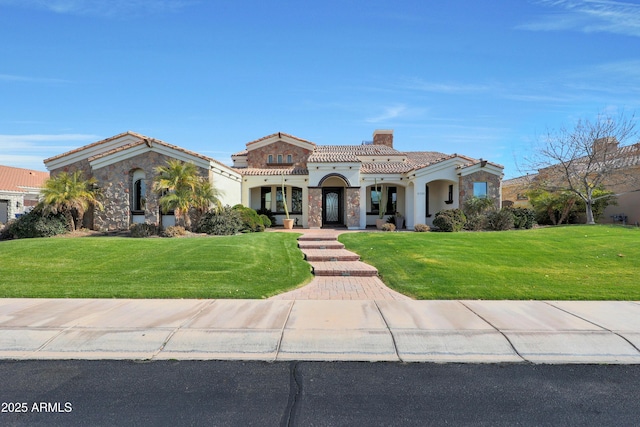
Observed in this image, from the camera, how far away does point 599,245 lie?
13.7m

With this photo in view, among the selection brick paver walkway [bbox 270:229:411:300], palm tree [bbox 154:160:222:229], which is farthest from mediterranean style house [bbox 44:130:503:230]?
brick paver walkway [bbox 270:229:411:300]

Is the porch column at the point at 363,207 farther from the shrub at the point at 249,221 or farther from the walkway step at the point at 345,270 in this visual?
the walkway step at the point at 345,270

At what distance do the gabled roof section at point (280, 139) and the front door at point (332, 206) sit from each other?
3.86m

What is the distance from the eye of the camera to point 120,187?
1914 cm

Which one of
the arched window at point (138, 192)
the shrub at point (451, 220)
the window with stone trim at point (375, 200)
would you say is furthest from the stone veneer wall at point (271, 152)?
the shrub at point (451, 220)

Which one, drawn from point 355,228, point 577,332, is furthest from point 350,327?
point 355,228

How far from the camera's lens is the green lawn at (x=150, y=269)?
833 cm

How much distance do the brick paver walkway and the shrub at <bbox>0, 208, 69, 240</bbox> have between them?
1192cm

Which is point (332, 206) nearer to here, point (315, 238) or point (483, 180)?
point (315, 238)

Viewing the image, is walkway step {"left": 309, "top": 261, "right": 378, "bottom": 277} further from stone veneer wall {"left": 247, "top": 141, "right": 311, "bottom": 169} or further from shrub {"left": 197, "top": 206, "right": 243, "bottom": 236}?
stone veneer wall {"left": 247, "top": 141, "right": 311, "bottom": 169}

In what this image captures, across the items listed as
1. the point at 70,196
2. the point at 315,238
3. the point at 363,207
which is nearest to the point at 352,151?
the point at 363,207

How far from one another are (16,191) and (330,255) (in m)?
33.9

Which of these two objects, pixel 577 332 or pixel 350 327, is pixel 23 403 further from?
pixel 577 332

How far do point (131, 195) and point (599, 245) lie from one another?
852 inches
